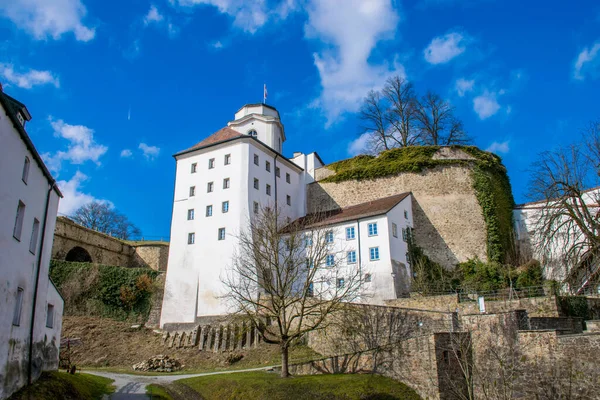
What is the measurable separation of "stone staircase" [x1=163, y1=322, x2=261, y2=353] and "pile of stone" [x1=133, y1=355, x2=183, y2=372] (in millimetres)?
2775

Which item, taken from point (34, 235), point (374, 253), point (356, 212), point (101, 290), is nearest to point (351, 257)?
point (374, 253)

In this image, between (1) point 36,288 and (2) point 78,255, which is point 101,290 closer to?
(2) point 78,255

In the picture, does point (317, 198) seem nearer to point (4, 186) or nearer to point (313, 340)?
point (313, 340)

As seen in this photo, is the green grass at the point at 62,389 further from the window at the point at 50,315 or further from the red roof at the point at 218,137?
the red roof at the point at 218,137

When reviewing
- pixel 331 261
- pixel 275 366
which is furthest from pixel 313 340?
pixel 331 261

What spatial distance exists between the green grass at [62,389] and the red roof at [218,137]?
Result: 79.6 feet

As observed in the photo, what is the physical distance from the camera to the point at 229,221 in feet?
123

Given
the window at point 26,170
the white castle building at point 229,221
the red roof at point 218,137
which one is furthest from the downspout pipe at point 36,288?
the red roof at point 218,137

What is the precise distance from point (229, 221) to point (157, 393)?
19.1 m

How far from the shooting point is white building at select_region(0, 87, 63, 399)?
1222 centimetres

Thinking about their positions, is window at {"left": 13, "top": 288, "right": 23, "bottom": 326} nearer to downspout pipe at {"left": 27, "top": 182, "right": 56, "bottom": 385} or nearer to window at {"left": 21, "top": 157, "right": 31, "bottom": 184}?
downspout pipe at {"left": 27, "top": 182, "right": 56, "bottom": 385}

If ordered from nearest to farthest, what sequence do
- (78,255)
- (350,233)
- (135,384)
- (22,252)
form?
(22,252)
(135,384)
(350,233)
(78,255)

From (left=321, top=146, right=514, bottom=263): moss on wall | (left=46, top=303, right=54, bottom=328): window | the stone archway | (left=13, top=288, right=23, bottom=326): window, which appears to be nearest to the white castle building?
(left=321, top=146, right=514, bottom=263): moss on wall

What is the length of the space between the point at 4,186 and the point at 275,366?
16976 mm
